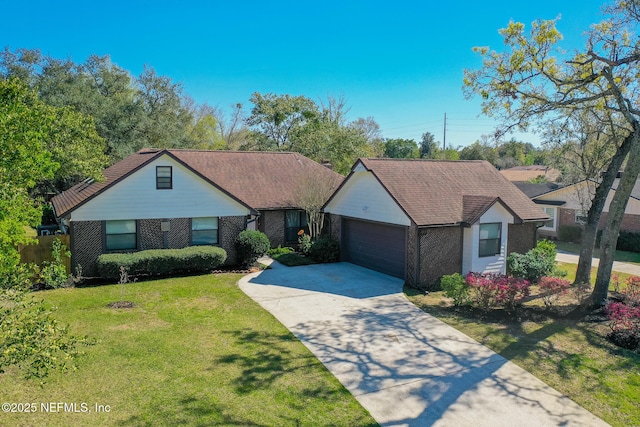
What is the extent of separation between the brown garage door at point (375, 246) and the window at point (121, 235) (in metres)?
9.38

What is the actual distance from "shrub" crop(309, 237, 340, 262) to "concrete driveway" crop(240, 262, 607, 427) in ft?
15.5

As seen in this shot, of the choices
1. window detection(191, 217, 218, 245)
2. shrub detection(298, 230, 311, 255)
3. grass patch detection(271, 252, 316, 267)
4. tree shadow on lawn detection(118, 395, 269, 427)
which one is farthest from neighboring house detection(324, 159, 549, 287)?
tree shadow on lawn detection(118, 395, 269, 427)

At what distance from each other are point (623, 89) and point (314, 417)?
15090 mm

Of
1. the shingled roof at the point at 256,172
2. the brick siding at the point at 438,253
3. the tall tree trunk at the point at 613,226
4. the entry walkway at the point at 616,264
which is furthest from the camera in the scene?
the shingled roof at the point at 256,172

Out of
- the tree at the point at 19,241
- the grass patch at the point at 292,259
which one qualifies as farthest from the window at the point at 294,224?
the tree at the point at 19,241

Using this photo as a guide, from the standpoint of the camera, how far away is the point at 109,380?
27.7 feet

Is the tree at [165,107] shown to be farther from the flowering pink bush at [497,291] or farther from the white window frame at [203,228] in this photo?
the flowering pink bush at [497,291]

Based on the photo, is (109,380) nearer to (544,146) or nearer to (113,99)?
(544,146)

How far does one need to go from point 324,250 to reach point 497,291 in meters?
9.04

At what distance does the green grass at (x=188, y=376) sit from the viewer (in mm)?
7348

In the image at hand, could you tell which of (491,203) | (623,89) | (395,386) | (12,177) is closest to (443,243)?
(491,203)

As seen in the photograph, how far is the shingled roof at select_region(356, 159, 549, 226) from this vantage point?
1698cm

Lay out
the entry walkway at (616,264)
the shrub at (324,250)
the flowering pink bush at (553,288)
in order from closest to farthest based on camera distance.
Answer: the flowering pink bush at (553,288) → the shrub at (324,250) → the entry walkway at (616,264)

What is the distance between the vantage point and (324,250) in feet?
67.8
